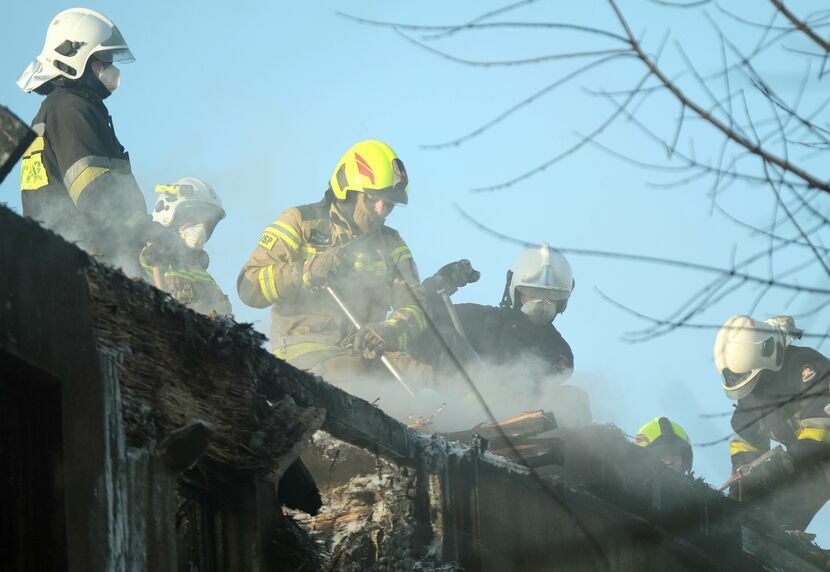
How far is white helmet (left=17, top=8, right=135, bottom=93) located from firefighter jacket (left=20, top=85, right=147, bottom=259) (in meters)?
0.33

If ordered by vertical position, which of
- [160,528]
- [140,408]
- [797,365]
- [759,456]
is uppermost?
[797,365]

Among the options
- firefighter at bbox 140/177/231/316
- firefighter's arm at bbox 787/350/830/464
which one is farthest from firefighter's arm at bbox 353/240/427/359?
firefighter's arm at bbox 787/350/830/464

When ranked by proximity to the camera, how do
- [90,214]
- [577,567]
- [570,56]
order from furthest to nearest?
[577,567]
[90,214]
[570,56]

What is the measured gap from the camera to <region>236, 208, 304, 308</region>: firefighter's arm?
10.4 meters

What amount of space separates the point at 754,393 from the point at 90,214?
867 cm

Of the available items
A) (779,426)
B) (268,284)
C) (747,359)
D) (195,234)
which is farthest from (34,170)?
(747,359)

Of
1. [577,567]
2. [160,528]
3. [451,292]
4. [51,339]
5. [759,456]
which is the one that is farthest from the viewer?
[759,456]

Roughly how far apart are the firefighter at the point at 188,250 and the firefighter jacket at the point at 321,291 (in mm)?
304

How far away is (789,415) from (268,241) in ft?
19.3

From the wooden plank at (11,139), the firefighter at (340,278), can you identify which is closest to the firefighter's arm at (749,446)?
the firefighter at (340,278)

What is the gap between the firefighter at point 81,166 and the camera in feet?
28.2

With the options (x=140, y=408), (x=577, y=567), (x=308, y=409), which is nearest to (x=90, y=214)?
(x=308, y=409)

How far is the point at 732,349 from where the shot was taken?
606 inches

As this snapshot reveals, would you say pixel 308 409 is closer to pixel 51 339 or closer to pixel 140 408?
pixel 140 408
